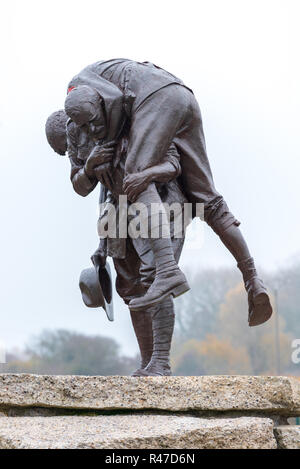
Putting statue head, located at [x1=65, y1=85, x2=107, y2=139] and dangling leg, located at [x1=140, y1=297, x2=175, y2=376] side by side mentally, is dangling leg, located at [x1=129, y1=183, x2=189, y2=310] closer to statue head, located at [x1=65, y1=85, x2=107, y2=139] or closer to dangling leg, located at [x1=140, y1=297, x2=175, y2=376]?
dangling leg, located at [x1=140, y1=297, x2=175, y2=376]

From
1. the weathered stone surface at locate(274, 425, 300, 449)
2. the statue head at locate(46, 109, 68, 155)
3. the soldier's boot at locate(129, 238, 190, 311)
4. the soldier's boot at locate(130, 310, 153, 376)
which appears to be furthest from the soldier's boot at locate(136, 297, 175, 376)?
the statue head at locate(46, 109, 68, 155)

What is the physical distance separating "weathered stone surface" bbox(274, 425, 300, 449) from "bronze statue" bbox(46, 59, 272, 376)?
2.58ft

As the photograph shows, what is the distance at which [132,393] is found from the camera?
12.2ft

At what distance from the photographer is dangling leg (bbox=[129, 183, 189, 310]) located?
4.09 m

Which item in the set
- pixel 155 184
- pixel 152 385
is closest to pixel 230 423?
pixel 152 385

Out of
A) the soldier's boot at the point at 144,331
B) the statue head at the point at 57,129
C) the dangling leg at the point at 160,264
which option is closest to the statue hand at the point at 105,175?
the dangling leg at the point at 160,264

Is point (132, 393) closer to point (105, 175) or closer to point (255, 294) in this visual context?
point (255, 294)

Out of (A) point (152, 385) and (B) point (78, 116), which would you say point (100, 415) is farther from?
(B) point (78, 116)

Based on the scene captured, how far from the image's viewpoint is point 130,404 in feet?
12.1

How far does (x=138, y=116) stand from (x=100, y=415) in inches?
69.9

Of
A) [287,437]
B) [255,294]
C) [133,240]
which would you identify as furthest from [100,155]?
[287,437]

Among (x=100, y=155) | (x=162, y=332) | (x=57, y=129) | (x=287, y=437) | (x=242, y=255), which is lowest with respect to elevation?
(x=287, y=437)

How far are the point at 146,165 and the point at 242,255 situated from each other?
86cm
